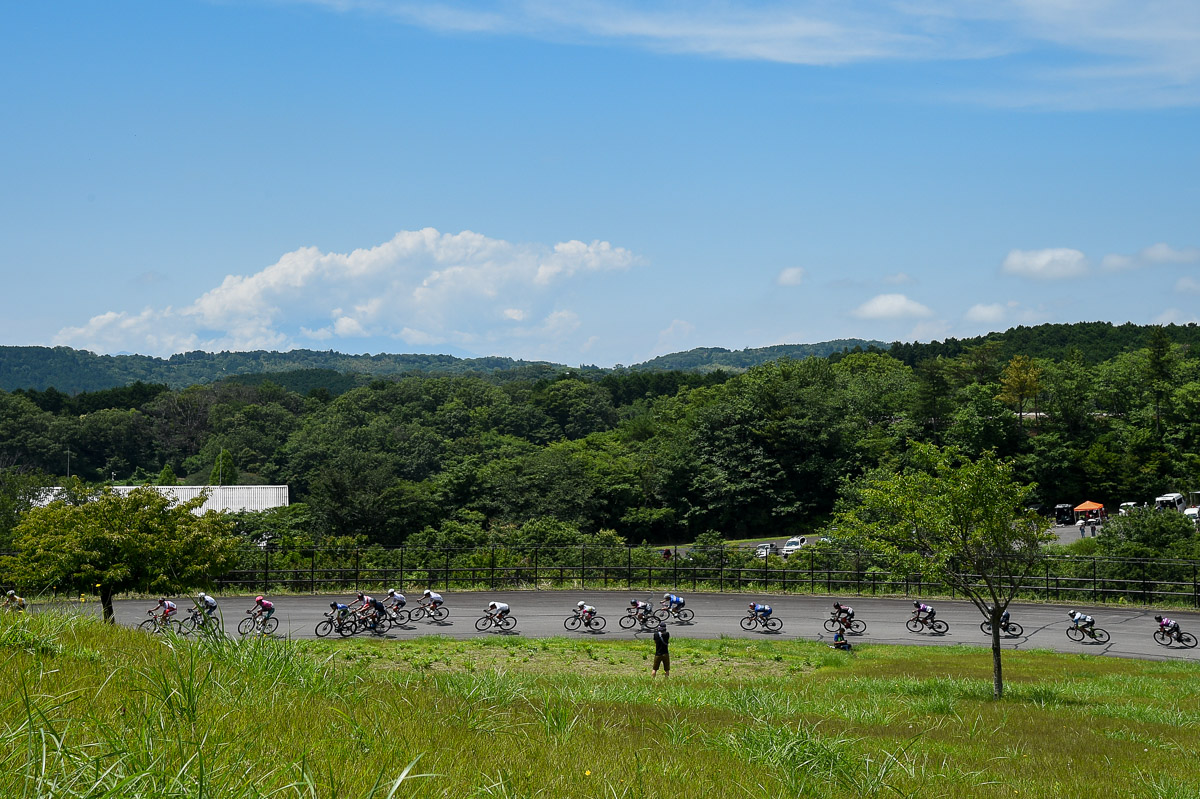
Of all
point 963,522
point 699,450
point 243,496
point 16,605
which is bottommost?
point 243,496

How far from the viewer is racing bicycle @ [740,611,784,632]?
2969 centimetres

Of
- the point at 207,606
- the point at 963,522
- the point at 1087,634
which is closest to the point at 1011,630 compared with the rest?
the point at 1087,634

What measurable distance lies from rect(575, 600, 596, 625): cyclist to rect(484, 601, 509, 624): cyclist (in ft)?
7.92

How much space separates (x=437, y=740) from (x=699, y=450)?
90.1m

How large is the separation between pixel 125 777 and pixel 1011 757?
7.41 m

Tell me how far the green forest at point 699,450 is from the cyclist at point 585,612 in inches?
802

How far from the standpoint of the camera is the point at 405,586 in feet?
124

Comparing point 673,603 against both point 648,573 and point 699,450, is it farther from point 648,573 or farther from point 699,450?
point 699,450

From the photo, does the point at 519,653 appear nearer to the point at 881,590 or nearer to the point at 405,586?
the point at 405,586

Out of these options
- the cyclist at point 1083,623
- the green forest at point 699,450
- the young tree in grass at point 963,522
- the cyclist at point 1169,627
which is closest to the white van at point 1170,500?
the green forest at point 699,450

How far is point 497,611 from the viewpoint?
2884 centimetres

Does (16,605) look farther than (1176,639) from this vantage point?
No

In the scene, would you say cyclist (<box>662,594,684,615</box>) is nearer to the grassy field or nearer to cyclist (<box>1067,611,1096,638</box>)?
cyclist (<box>1067,611,1096,638</box>)

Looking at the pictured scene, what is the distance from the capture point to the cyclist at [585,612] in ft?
94.5
